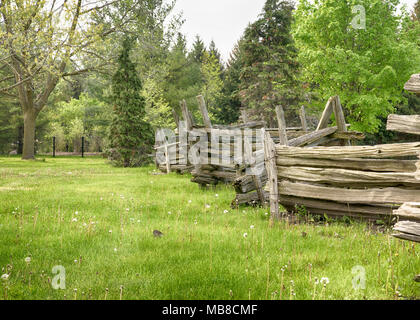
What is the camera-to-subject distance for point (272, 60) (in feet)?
83.1

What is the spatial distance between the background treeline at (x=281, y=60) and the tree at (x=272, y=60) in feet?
0.26

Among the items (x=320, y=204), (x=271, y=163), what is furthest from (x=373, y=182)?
(x=271, y=163)

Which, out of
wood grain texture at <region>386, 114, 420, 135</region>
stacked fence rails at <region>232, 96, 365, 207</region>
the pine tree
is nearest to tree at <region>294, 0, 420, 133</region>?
the pine tree

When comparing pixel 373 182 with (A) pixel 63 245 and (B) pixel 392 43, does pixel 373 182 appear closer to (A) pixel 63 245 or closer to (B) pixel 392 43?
(A) pixel 63 245

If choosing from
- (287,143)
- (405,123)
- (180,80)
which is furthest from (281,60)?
(405,123)

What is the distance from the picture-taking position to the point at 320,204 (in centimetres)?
649

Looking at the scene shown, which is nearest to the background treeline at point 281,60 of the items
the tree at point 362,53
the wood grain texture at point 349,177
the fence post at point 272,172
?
Result: the tree at point 362,53

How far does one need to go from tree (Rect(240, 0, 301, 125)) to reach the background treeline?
78 millimetres

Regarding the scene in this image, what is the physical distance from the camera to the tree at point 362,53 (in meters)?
19.6

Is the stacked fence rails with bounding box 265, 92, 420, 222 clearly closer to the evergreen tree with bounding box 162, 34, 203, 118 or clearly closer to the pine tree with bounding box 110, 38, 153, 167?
the pine tree with bounding box 110, 38, 153, 167

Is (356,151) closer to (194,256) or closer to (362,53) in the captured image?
(194,256)

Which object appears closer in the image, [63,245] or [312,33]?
[63,245]

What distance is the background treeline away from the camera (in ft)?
→ 65.0
